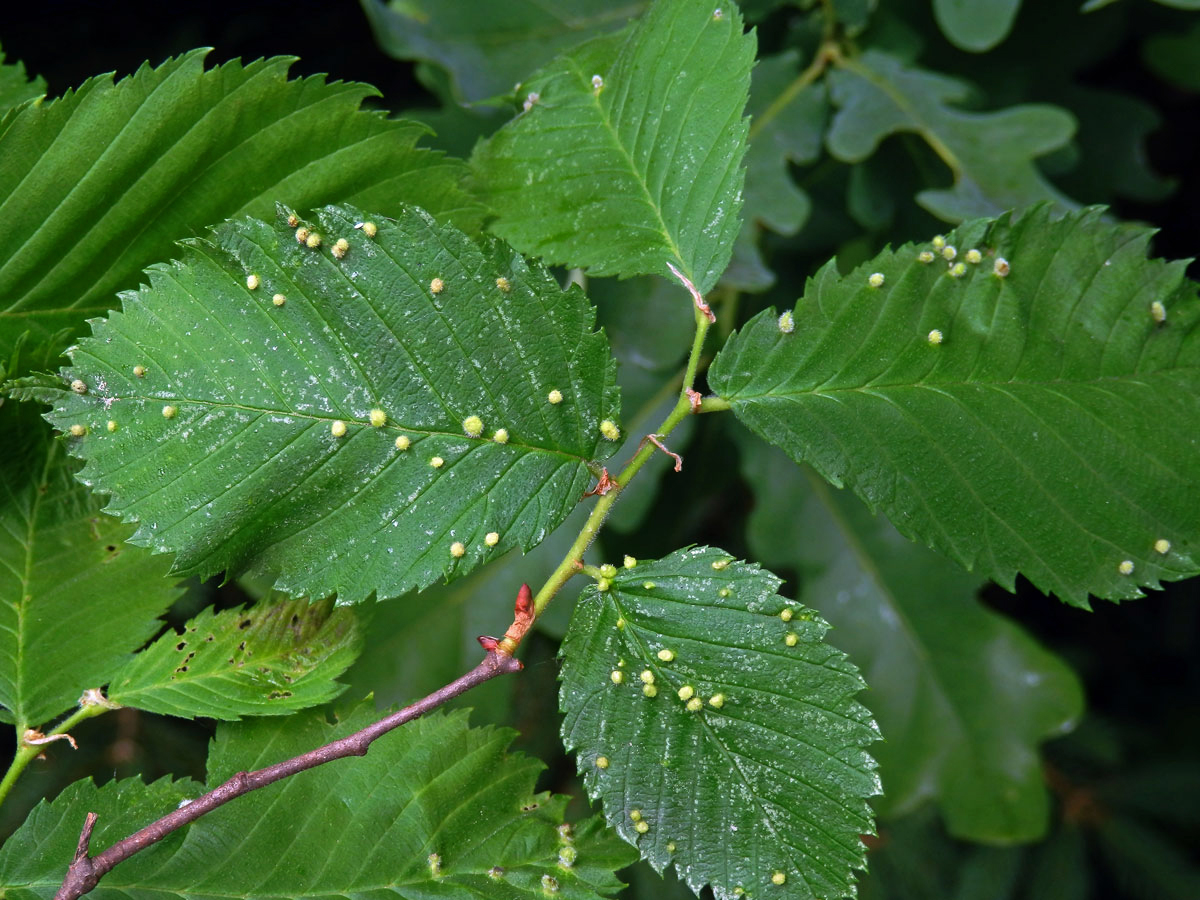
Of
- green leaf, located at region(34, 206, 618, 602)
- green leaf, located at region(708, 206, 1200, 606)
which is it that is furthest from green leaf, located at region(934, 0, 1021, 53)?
green leaf, located at region(34, 206, 618, 602)

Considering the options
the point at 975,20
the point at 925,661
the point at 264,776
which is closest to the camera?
the point at 264,776

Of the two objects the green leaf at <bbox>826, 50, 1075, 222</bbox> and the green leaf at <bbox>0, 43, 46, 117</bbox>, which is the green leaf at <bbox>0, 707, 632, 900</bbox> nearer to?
the green leaf at <bbox>0, 43, 46, 117</bbox>

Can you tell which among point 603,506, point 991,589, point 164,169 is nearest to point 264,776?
point 603,506

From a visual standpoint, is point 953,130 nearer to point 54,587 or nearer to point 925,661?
point 925,661

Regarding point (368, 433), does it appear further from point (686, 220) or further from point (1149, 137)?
point (1149, 137)

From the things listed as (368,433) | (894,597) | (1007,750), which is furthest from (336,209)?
(1007,750)
